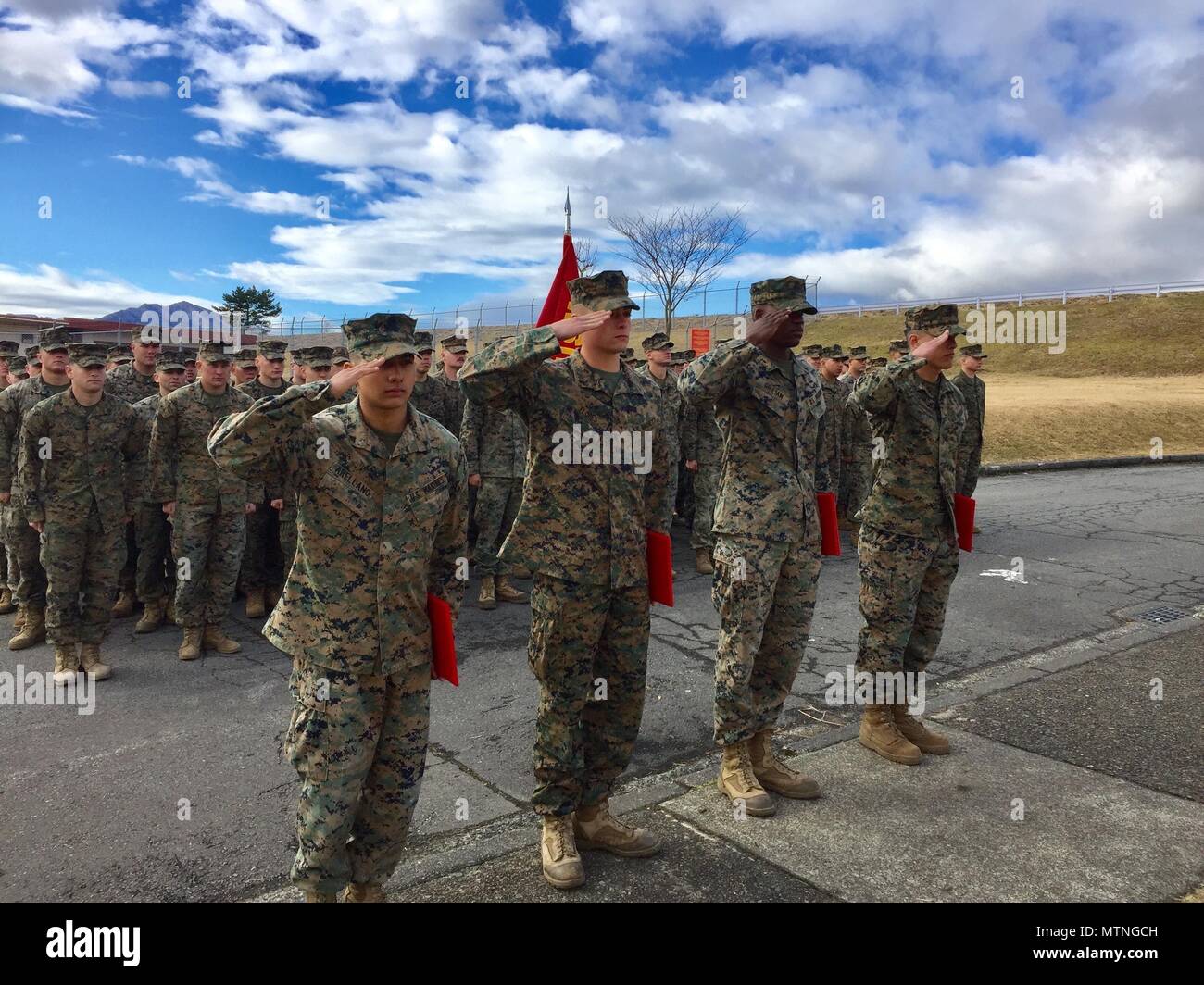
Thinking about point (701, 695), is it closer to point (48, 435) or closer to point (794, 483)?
point (794, 483)

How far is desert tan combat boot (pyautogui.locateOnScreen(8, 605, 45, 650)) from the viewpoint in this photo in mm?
6207

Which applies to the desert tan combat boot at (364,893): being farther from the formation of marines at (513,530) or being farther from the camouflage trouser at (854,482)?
the camouflage trouser at (854,482)

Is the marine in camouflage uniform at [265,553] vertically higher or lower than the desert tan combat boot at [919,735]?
higher

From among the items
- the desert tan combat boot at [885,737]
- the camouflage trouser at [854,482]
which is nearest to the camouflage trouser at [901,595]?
the desert tan combat boot at [885,737]

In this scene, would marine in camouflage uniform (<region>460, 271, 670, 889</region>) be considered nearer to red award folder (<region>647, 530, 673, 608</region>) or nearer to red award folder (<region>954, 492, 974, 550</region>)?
red award folder (<region>647, 530, 673, 608</region>)

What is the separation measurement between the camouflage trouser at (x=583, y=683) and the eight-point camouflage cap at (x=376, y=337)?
107 centimetres

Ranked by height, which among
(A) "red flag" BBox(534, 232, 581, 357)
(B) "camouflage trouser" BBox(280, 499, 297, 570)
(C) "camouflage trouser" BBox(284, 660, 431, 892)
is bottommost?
(C) "camouflage trouser" BBox(284, 660, 431, 892)

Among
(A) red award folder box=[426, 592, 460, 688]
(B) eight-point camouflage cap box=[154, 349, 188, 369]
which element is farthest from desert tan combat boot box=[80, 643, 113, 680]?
(A) red award folder box=[426, 592, 460, 688]

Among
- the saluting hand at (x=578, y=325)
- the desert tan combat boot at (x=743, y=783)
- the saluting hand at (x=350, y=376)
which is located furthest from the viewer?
the desert tan combat boot at (x=743, y=783)

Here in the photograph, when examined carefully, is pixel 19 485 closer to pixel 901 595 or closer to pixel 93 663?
pixel 93 663

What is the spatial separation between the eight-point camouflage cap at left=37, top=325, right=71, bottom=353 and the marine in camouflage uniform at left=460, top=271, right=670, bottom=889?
5050 millimetres

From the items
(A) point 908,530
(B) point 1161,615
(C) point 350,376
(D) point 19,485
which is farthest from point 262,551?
(B) point 1161,615

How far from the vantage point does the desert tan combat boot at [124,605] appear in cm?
710

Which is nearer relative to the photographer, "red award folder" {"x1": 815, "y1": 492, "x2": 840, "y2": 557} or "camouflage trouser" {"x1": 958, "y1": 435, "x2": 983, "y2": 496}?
"red award folder" {"x1": 815, "y1": 492, "x2": 840, "y2": 557}
